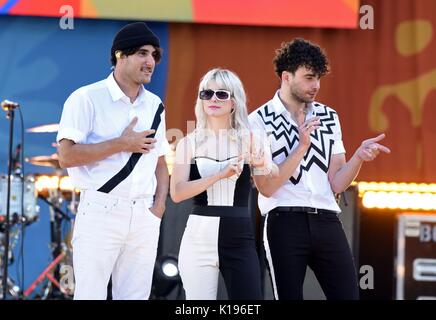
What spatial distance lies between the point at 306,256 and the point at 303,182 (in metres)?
0.36

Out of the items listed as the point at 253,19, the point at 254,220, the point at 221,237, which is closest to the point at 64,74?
the point at 253,19

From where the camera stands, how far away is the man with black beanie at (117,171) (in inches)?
169

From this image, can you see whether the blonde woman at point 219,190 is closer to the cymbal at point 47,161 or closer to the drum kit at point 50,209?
the drum kit at point 50,209

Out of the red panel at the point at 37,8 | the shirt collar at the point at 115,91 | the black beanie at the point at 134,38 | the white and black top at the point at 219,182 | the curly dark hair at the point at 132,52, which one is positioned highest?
the red panel at the point at 37,8

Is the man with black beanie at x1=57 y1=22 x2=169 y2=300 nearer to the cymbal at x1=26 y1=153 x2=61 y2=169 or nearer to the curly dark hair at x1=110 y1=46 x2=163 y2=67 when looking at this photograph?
the curly dark hair at x1=110 y1=46 x2=163 y2=67

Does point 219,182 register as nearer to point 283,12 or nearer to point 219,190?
point 219,190

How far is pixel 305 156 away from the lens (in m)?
4.71

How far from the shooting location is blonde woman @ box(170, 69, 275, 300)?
13.9 ft

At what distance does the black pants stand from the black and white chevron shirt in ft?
0.28

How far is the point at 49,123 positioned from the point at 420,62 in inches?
128

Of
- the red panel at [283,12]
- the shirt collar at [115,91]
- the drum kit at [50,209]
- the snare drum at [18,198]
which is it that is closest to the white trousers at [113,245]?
the shirt collar at [115,91]

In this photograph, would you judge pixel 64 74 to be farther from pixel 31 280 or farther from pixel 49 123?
pixel 31 280

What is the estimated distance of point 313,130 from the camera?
4.57 metres

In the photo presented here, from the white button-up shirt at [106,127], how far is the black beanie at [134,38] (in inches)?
7.2
